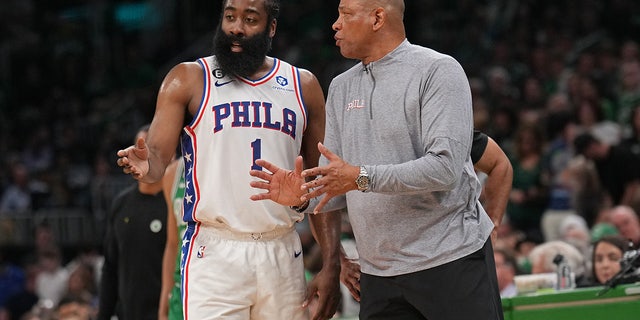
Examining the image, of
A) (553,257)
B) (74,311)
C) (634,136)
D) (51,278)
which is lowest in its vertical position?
(51,278)

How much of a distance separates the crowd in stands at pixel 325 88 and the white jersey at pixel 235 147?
0.77 m

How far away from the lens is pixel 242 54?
4734 mm

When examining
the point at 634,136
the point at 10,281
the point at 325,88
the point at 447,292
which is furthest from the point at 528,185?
the point at 447,292

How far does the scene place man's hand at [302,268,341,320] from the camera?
4.70m

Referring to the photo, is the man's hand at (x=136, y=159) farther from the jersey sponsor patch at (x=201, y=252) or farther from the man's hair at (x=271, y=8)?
the man's hair at (x=271, y=8)

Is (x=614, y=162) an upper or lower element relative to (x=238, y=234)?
lower

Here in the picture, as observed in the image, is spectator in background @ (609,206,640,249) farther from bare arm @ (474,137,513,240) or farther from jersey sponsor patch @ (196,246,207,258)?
jersey sponsor patch @ (196,246,207,258)

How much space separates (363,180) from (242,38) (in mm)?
1239

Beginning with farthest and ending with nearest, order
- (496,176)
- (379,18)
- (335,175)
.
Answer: (496,176)
(379,18)
(335,175)

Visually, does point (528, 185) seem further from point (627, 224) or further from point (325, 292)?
point (325, 292)

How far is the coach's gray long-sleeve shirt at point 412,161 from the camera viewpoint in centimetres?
389

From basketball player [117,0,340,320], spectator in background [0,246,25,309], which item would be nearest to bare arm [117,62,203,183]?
basketball player [117,0,340,320]

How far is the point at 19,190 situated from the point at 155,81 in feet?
11.1

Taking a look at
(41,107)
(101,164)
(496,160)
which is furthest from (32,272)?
(496,160)
